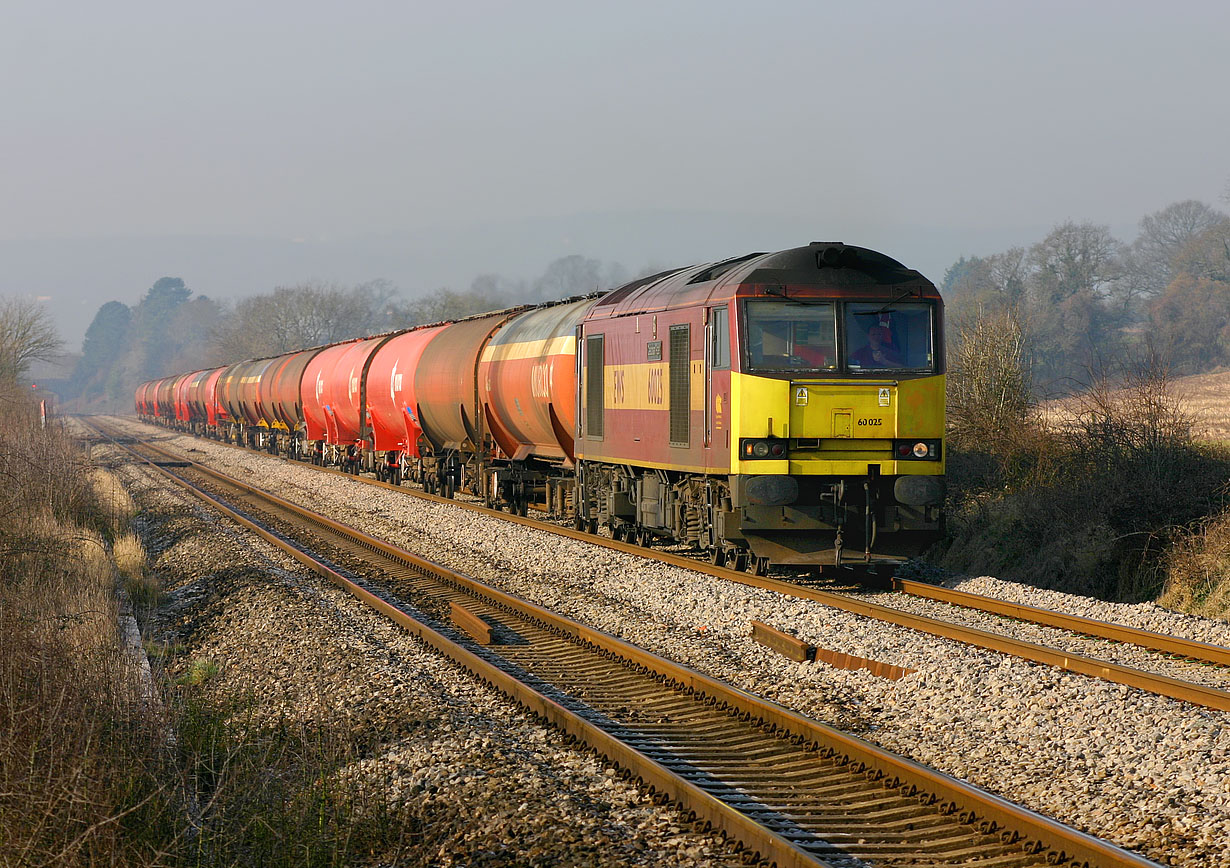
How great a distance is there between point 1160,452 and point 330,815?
40.9 ft

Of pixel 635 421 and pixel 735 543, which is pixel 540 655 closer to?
pixel 735 543

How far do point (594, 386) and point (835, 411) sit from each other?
5.21m

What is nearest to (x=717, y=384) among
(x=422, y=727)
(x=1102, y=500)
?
(x=1102, y=500)

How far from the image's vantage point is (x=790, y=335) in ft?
41.8

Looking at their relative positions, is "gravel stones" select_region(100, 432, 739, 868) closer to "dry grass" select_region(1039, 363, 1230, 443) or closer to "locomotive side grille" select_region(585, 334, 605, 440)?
"locomotive side grille" select_region(585, 334, 605, 440)

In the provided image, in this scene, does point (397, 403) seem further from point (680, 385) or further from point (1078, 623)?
point (1078, 623)

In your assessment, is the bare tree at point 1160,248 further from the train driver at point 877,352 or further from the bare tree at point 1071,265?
the train driver at point 877,352

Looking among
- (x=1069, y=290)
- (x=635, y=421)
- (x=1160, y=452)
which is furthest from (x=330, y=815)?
(x=1069, y=290)

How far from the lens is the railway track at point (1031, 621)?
8.16 metres

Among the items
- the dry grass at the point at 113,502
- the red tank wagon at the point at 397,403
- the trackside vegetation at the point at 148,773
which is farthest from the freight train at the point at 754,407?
the dry grass at the point at 113,502

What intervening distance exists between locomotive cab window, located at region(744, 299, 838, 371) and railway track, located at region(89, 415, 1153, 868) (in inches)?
145

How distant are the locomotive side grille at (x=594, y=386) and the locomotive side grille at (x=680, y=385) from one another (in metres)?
2.64

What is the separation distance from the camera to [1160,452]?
1503 centimetres

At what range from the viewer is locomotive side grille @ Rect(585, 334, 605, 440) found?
17.0m
